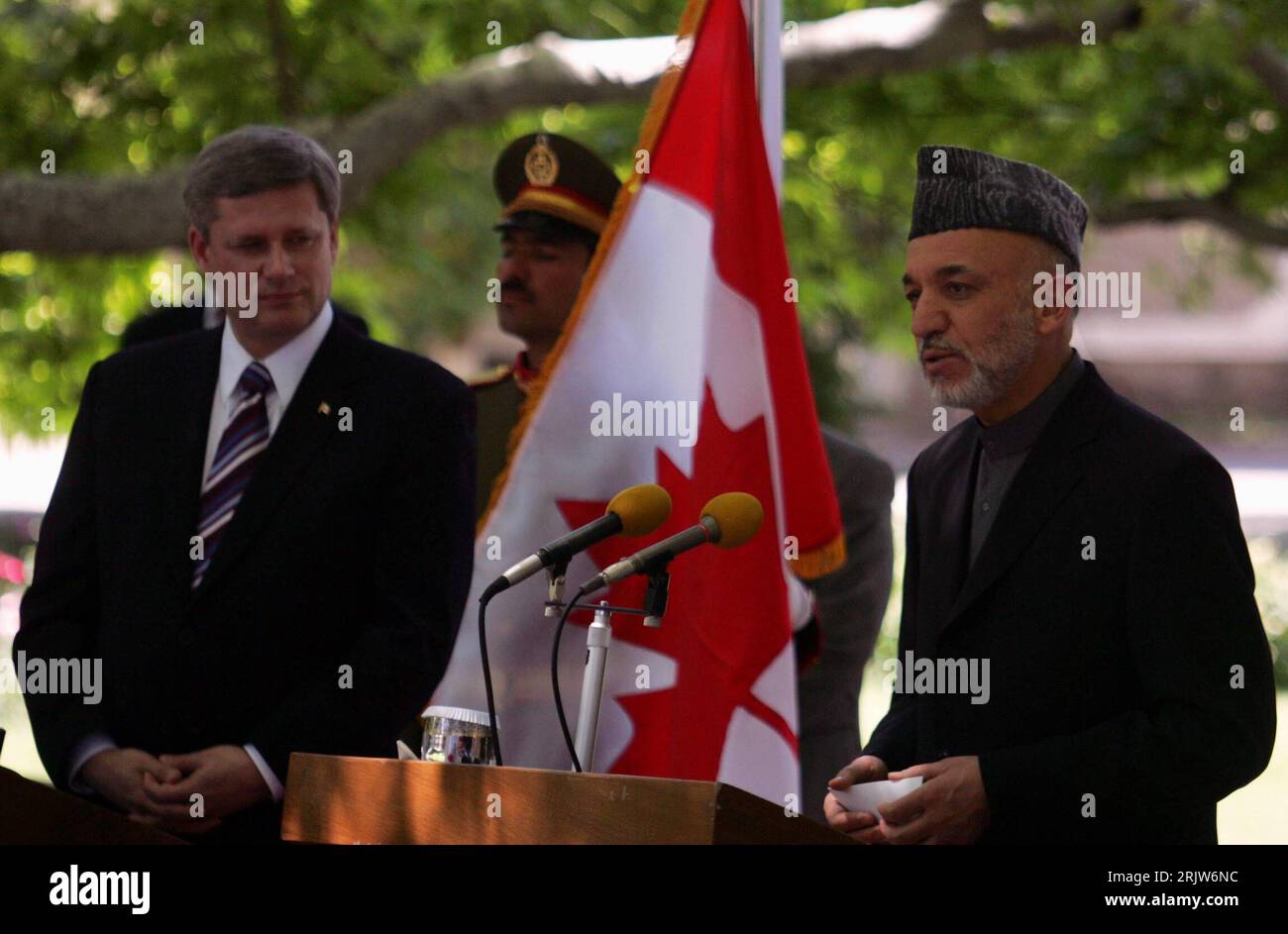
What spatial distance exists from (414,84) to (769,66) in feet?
14.5

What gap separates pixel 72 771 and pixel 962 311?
6.84 feet

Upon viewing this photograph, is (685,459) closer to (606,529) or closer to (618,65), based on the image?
(606,529)

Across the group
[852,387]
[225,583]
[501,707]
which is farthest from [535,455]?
[852,387]

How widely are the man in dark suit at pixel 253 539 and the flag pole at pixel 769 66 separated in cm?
150

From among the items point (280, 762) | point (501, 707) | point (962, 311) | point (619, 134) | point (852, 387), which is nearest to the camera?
point (962, 311)

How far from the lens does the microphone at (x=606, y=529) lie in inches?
122

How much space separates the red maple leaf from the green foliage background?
4.48 meters

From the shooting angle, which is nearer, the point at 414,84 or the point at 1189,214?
the point at 414,84

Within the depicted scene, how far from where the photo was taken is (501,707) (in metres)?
4.38

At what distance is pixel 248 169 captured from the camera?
4.07 meters

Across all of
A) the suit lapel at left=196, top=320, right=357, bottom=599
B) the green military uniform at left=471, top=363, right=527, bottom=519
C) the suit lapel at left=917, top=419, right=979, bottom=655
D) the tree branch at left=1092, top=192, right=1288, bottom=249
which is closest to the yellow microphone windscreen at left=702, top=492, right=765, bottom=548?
the suit lapel at left=917, top=419, right=979, bottom=655

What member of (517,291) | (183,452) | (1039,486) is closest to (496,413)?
(517,291)
